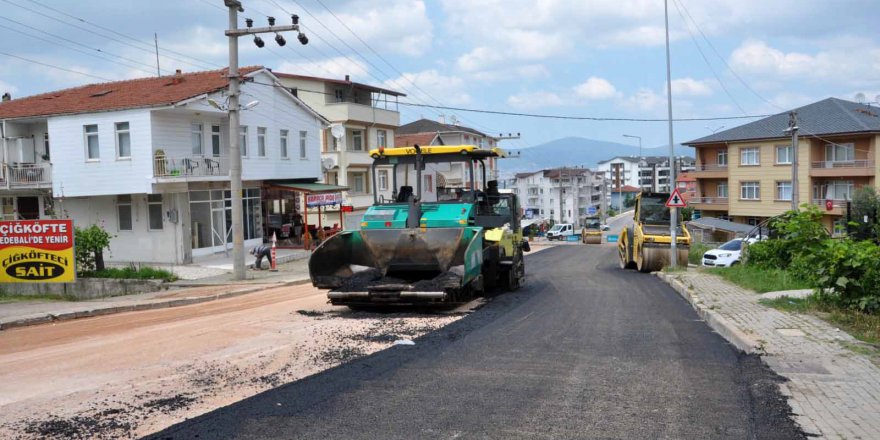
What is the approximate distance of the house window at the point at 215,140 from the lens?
28.5 m

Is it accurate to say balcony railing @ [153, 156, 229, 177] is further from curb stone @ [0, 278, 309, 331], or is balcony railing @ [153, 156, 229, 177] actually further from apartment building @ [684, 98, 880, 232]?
apartment building @ [684, 98, 880, 232]

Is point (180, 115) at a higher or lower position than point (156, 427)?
higher

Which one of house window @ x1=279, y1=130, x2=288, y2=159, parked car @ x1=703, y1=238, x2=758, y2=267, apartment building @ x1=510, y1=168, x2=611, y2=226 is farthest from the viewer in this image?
apartment building @ x1=510, y1=168, x2=611, y2=226

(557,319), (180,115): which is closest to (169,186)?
(180,115)

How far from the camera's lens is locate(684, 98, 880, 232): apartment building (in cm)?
4838

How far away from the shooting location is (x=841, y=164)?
161 ft

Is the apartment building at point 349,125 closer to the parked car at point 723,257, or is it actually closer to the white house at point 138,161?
the white house at point 138,161

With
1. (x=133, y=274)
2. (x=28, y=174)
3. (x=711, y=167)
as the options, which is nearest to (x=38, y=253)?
(x=133, y=274)

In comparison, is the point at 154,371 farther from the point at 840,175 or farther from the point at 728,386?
the point at 840,175

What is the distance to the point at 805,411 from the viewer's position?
612 cm

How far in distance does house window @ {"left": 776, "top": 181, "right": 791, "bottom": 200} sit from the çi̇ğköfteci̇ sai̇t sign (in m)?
47.4

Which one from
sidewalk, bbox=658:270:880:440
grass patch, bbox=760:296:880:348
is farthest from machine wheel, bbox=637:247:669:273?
grass patch, bbox=760:296:880:348

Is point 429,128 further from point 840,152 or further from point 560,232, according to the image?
point 840,152

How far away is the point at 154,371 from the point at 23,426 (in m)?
1.98
